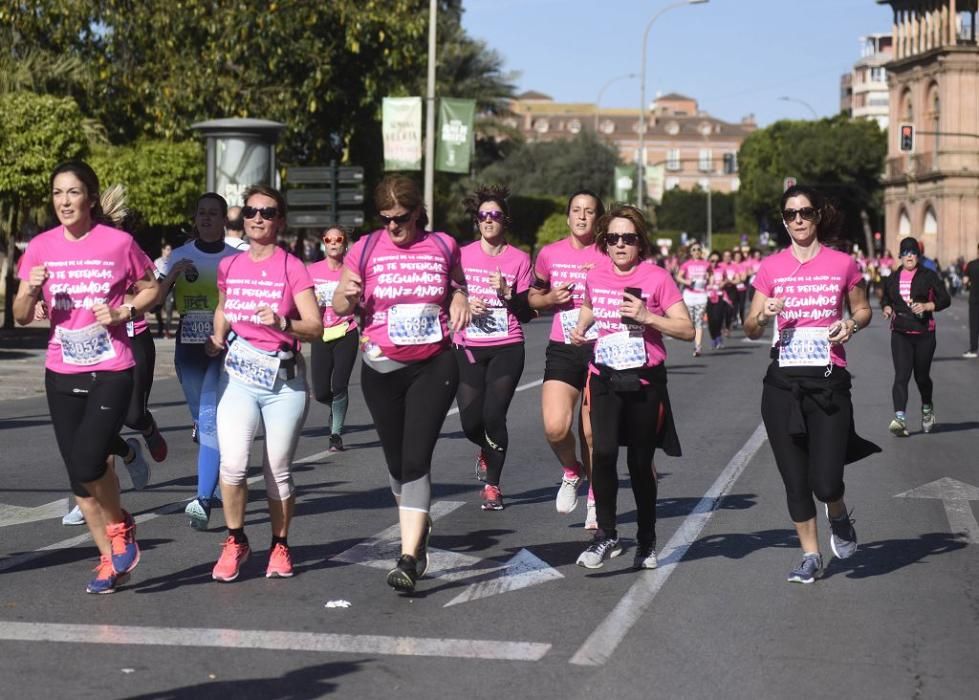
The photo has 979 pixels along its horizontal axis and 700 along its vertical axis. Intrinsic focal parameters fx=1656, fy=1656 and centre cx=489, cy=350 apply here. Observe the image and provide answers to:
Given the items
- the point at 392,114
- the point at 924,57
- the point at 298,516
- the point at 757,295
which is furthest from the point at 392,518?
the point at 924,57

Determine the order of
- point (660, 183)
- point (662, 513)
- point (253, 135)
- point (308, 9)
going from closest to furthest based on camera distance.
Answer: point (662, 513) → point (253, 135) → point (308, 9) → point (660, 183)

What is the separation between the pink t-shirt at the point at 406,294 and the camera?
7.23 meters

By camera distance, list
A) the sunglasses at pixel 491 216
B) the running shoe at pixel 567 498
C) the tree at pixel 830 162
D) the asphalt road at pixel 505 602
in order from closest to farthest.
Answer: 1. the asphalt road at pixel 505 602
2. the running shoe at pixel 567 498
3. the sunglasses at pixel 491 216
4. the tree at pixel 830 162

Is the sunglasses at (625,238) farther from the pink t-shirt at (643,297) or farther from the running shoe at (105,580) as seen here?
the running shoe at (105,580)

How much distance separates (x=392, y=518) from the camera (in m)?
9.49

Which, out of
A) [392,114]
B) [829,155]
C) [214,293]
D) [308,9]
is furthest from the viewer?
[829,155]

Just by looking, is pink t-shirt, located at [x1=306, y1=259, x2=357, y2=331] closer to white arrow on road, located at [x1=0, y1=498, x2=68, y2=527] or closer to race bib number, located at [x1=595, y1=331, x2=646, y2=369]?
white arrow on road, located at [x1=0, y1=498, x2=68, y2=527]

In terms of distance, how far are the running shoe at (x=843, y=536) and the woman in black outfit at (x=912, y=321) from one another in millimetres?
7098

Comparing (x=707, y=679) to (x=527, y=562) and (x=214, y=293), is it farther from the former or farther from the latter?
(x=214, y=293)

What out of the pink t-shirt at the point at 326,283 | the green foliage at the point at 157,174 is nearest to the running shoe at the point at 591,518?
the pink t-shirt at the point at 326,283

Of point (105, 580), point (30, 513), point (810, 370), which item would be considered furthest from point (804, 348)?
point (30, 513)

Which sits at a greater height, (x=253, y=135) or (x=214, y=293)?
(x=253, y=135)

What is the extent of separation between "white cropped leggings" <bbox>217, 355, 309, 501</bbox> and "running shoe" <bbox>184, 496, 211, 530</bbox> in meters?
1.47

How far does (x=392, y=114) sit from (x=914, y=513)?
22.3 meters
